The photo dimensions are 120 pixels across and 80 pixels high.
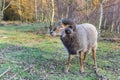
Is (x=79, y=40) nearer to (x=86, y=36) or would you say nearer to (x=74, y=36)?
(x=74, y=36)

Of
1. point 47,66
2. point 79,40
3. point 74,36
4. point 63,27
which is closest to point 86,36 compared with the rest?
point 79,40

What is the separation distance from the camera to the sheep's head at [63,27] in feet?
28.3

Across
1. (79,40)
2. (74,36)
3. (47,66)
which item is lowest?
(47,66)

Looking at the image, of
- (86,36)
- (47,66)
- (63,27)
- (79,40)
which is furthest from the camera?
(47,66)

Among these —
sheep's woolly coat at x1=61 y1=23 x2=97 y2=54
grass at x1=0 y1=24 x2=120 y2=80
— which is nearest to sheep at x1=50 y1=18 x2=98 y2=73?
sheep's woolly coat at x1=61 y1=23 x2=97 y2=54

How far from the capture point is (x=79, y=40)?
920 cm

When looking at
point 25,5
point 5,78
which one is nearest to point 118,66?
point 5,78

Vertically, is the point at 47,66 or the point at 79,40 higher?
the point at 79,40

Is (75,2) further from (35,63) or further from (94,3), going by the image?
(35,63)

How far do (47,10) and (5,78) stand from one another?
2010 cm

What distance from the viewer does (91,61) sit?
11.3 meters

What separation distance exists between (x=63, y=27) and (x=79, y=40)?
0.90 m

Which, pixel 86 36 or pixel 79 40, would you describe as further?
pixel 86 36

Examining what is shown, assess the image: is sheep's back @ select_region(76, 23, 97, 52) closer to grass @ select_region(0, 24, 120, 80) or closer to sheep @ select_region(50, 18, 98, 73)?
sheep @ select_region(50, 18, 98, 73)
